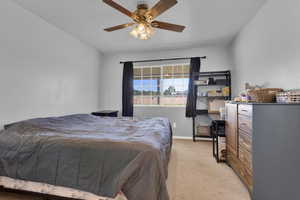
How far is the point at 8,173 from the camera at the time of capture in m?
1.54

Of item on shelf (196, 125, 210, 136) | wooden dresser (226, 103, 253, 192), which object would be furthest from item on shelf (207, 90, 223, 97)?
wooden dresser (226, 103, 253, 192)

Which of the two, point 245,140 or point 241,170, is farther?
point 241,170

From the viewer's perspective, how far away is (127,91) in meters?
4.38

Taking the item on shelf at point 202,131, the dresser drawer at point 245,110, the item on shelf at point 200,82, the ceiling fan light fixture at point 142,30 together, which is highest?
the ceiling fan light fixture at point 142,30

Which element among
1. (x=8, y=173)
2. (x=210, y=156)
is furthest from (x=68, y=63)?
(x=210, y=156)

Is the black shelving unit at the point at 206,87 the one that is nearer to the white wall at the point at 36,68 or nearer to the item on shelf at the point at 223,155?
the item on shelf at the point at 223,155

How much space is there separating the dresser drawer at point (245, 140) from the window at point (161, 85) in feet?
7.74

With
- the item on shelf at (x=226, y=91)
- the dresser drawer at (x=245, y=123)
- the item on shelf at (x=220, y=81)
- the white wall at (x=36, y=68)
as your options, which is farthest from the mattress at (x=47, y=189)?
the item on shelf at (x=220, y=81)

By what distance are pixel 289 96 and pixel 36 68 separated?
356 cm

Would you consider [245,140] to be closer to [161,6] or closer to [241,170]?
[241,170]

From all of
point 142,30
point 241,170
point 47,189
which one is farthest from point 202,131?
point 47,189

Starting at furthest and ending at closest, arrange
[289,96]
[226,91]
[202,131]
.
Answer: [202,131]
[226,91]
[289,96]

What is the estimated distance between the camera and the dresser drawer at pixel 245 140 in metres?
1.60

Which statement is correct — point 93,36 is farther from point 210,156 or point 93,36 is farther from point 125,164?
point 210,156
